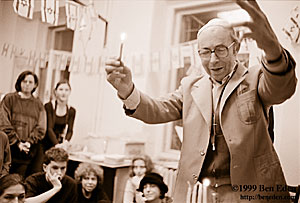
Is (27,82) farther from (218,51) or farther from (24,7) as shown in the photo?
(218,51)

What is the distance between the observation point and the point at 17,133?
1.01 metres

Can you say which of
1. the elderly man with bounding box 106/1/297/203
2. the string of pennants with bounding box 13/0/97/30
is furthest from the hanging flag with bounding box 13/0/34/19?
the elderly man with bounding box 106/1/297/203

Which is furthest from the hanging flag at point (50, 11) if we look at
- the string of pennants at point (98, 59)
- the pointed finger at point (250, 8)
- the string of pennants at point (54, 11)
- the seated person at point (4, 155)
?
the pointed finger at point (250, 8)

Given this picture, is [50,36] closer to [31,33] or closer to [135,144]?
[31,33]

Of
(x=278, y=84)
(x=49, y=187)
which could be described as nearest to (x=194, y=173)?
(x=278, y=84)

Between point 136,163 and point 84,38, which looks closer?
point 84,38

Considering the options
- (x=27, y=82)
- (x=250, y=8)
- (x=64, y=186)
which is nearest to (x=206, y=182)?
(x=250, y=8)

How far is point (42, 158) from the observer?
1.11m

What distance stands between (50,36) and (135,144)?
0.59 metres

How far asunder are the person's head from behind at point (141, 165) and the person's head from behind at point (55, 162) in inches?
13.9

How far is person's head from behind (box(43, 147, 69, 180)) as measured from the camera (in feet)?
3.61

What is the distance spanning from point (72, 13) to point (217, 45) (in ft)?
2.21

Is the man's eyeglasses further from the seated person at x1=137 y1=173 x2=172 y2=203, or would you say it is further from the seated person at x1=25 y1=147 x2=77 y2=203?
the seated person at x1=25 y1=147 x2=77 y2=203

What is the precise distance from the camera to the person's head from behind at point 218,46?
2.13ft
